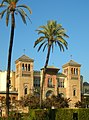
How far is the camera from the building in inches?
4077

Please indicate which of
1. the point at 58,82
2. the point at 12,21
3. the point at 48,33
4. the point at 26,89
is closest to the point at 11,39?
the point at 12,21

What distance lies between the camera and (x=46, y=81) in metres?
107

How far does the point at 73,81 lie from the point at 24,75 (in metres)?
15.8

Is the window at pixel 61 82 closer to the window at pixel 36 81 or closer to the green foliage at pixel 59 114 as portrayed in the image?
the window at pixel 36 81

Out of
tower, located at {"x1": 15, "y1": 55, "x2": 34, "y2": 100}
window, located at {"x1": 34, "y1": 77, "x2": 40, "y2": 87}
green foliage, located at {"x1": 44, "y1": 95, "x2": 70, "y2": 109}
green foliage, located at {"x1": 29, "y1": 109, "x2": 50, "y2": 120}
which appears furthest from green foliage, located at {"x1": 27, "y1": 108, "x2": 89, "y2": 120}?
window, located at {"x1": 34, "y1": 77, "x2": 40, "y2": 87}

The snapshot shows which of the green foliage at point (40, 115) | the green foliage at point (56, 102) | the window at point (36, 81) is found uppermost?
the window at point (36, 81)

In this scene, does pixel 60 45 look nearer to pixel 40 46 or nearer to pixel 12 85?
pixel 40 46

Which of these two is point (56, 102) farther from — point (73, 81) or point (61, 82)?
point (61, 82)

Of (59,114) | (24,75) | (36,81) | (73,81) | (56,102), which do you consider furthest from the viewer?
(73,81)

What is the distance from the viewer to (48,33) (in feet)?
209

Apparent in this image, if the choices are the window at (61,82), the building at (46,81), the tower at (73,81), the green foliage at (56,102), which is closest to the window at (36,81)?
the building at (46,81)

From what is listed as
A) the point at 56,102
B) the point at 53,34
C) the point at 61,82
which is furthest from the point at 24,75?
the point at 53,34

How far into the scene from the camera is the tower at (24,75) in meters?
103

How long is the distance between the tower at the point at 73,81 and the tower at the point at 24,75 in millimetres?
12075
